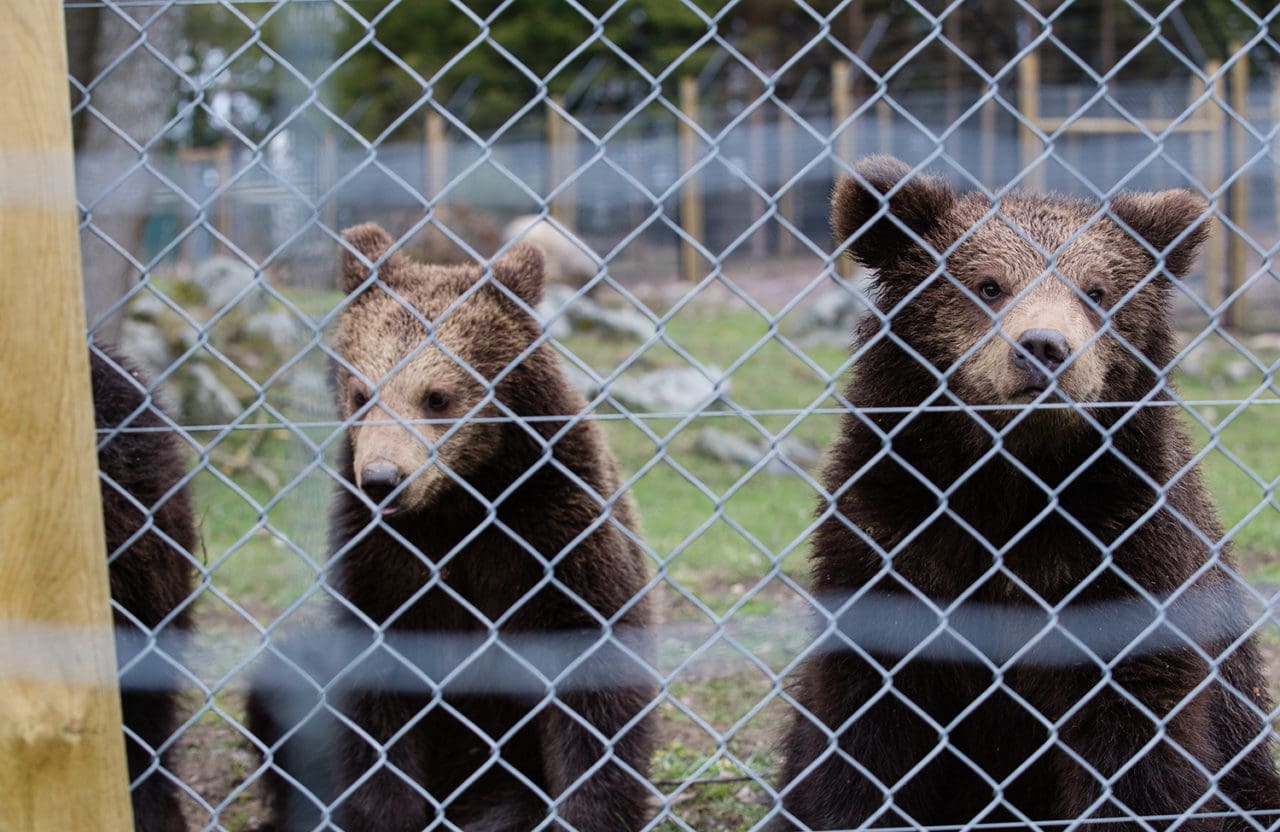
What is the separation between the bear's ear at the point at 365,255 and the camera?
13.0 feet

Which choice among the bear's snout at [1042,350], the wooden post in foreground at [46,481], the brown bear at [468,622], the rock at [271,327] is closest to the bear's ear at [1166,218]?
the bear's snout at [1042,350]

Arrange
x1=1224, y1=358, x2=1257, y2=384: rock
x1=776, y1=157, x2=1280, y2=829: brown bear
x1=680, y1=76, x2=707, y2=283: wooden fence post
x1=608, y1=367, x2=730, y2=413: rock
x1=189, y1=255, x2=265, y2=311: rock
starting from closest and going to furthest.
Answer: x1=776, y1=157, x2=1280, y2=829: brown bear
x1=608, y1=367, x2=730, y2=413: rock
x1=189, y1=255, x2=265, y2=311: rock
x1=1224, y1=358, x2=1257, y2=384: rock
x1=680, y1=76, x2=707, y2=283: wooden fence post

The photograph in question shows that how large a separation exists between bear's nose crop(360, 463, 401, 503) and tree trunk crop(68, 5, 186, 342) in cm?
314

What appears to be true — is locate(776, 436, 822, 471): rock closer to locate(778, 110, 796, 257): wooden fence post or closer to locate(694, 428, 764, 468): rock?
locate(694, 428, 764, 468): rock

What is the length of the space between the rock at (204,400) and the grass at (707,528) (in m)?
0.26

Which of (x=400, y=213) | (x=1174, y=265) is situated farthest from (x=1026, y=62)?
(x=1174, y=265)

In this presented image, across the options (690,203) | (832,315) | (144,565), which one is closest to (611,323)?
(832,315)

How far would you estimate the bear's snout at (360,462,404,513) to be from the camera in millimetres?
3219

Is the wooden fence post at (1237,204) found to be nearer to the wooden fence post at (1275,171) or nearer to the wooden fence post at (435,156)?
the wooden fence post at (1275,171)

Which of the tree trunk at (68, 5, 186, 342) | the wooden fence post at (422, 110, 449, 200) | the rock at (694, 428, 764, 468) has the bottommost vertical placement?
the wooden fence post at (422, 110, 449, 200)

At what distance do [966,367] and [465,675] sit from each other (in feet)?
5.77

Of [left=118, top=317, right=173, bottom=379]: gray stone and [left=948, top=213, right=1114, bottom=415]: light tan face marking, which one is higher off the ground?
[left=948, top=213, right=1114, bottom=415]: light tan face marking

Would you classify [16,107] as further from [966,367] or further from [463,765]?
[463,765]

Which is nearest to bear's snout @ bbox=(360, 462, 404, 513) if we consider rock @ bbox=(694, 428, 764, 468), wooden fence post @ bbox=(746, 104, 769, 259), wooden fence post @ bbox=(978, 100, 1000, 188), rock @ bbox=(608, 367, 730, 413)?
rock @ bbox=(694, 428, 764, 468)
